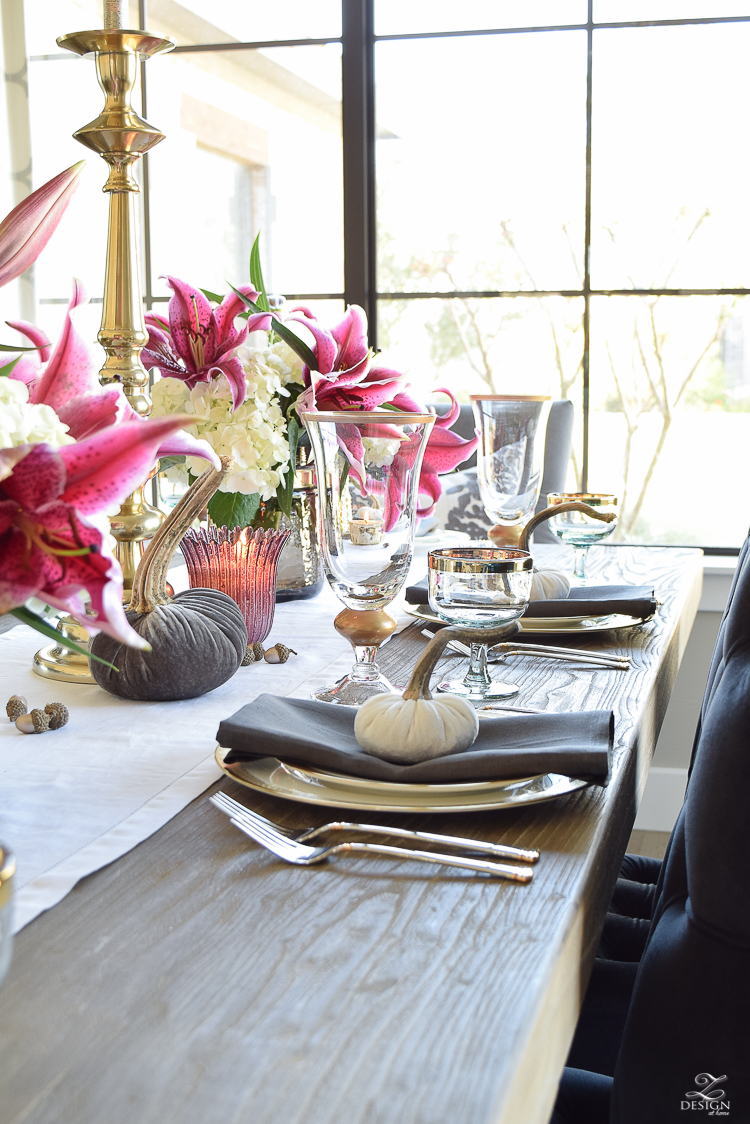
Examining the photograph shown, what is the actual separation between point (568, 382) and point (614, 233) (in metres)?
0.44

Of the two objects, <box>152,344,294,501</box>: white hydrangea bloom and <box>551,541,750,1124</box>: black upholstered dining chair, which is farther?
<box>152,344,294,501</box>: white hydrangea bloom

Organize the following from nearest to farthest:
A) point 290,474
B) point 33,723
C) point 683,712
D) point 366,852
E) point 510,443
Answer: point 366,852, point 33,723, point 290,474, point 510,443, point 683,712

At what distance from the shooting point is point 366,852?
24.9 inches

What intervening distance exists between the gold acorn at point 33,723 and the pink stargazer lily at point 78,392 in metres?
0.33

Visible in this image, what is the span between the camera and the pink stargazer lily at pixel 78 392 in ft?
2.04

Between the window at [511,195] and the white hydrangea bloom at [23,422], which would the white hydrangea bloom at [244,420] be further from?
the window at [511,195]

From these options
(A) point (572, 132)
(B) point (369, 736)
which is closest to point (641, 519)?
(A) point (572, 132)

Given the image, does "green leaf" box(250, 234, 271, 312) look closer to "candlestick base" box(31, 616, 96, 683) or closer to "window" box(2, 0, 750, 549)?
"candlestick base" box(31, 616, 96, 683)

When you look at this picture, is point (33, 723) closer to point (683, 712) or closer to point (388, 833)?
point (388, 833)

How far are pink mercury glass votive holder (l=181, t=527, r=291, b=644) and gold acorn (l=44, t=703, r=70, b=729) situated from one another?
0.95 ft

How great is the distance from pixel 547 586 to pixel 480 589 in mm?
392

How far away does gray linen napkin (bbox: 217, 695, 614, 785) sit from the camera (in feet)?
2.26

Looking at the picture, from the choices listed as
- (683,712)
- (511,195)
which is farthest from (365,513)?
(511,195)

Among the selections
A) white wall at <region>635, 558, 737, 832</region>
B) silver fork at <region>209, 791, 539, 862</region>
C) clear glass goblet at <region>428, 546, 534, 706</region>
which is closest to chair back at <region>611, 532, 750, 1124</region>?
silver fork at <region>209, 791, 539, 862</region>
